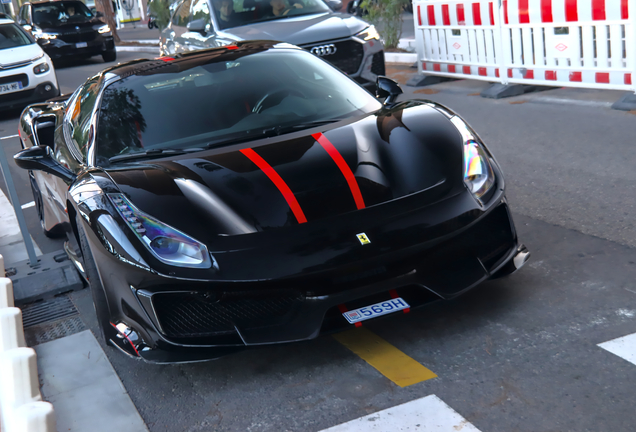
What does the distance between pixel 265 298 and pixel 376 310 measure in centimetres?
43

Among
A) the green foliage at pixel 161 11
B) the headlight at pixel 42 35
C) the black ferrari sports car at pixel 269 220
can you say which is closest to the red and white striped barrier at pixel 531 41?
the black ferrari sports car at pixel 269 220

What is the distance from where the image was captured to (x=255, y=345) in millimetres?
2578

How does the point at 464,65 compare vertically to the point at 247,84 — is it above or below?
below

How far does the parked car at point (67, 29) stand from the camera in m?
18.1

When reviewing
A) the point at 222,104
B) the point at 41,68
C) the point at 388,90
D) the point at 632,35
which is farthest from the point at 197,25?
the point at 222,104

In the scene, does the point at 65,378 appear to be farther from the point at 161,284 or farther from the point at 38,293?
the point at 38,293

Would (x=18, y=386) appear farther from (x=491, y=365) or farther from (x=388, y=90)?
(x=388, y=90)

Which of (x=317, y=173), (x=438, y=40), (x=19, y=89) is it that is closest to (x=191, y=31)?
(x=438, y=40)

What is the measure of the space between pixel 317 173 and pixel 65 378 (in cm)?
138

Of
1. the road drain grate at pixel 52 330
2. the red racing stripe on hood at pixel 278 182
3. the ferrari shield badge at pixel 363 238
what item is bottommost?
the road drain grate at pixel 52 330

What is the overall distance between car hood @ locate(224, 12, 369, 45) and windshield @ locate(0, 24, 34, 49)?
5.36 m

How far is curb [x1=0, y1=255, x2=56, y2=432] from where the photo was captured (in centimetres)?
199

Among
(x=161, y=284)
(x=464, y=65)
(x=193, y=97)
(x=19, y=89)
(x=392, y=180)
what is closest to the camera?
(x=161, y=284)

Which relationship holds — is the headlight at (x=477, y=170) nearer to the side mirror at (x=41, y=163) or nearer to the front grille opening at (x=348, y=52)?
the side mirror at (x=41, y=163)
